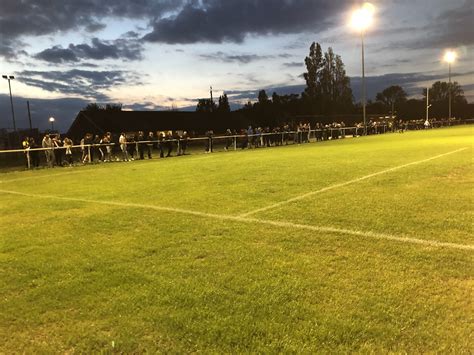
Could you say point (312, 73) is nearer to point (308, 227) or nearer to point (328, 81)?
point (328, 81)

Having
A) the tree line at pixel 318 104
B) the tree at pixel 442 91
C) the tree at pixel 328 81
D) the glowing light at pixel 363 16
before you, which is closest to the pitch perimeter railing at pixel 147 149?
the glowing light at pixel 363 16

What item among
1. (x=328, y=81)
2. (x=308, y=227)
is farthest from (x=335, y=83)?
(x=308, y=227)

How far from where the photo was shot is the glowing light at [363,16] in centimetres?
3816

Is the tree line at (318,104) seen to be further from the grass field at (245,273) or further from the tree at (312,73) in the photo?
the grass field at (245,273)

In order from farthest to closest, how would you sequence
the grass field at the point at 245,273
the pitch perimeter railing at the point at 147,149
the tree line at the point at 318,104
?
the tree line at the point at 318,104, the pitch perimeter railing at the point at 147,149, the grass field at the point at 245,273

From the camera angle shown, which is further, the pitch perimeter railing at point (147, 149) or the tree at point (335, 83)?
the tree at point (335, 83)

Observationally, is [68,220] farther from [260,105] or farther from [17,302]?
[260,105]

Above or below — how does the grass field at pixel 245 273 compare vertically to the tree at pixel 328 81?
below

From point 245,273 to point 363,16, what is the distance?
3873 centimetres

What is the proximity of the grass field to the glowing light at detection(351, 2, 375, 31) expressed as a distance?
33.1 metres

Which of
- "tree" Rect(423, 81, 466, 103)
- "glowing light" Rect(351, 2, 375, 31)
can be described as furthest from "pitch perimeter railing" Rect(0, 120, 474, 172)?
"tree" Rect(423, 81, 466, 103)

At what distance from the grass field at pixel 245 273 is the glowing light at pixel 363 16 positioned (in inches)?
1301

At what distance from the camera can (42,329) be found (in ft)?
11.6

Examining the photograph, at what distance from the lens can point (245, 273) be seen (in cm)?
459
